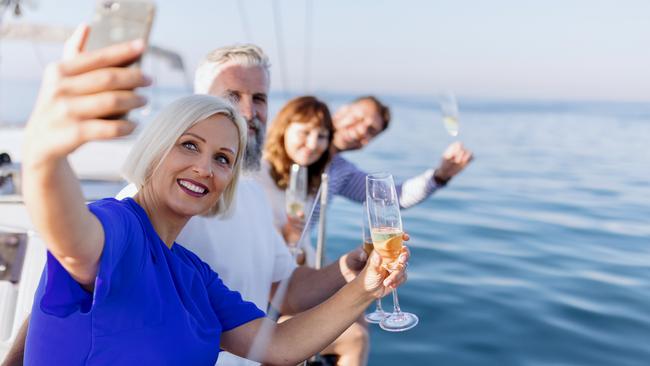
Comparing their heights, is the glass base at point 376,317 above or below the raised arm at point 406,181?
below

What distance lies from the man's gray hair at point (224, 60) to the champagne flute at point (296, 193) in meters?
0.93

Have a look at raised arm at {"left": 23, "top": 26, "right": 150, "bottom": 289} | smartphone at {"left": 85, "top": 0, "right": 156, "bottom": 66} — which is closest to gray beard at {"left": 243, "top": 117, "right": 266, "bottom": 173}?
raised arm at {"left": 23, "top": 26, "right": 150, "bottom": 289}

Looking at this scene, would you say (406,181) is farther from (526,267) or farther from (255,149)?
(526,267)

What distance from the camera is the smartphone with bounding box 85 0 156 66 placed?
77 cm

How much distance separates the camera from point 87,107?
75 centimetres

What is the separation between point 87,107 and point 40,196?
0.22 m

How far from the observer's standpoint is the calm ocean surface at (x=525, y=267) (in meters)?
4.03

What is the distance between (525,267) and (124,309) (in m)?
4.80

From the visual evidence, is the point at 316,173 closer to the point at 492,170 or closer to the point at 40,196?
the point at 40,196

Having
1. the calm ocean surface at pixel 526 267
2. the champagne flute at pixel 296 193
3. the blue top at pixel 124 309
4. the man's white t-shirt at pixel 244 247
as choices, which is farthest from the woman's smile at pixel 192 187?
the calm ocean surface at pixel 526 267

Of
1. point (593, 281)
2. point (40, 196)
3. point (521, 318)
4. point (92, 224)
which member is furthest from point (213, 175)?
point (593, 281)

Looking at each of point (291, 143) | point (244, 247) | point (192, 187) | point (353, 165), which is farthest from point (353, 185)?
point (192, 187)

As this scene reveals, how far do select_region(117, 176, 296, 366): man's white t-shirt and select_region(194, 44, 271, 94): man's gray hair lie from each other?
1.35 ft

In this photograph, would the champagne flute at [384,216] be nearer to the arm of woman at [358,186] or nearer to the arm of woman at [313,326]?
the arm of woman at [313,326]
